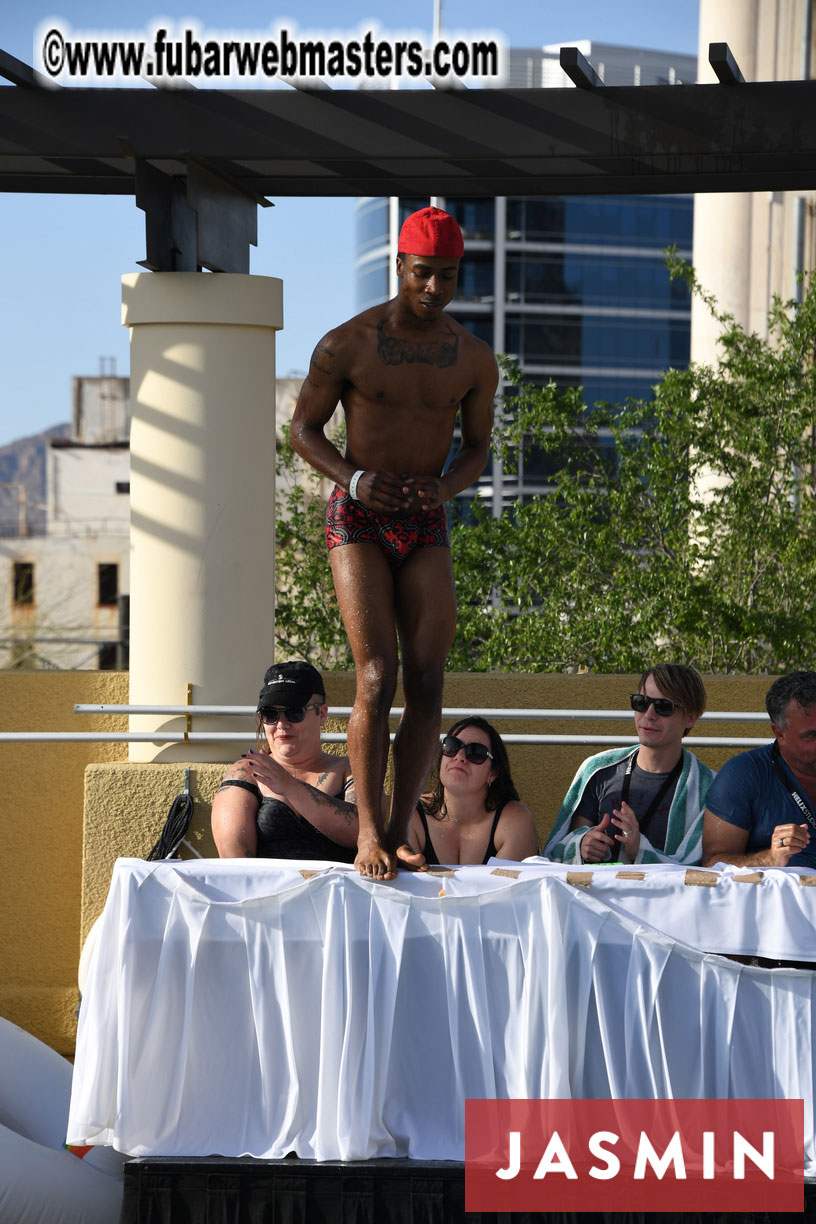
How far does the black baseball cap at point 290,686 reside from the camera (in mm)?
4801

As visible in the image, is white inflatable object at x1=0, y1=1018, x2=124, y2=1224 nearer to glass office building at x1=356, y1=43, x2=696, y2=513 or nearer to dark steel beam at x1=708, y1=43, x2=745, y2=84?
dark steel beam at x1=708, y1=43, x2=745, y2=84

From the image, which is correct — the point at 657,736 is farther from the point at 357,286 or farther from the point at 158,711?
the point at 357,286

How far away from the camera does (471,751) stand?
494cm

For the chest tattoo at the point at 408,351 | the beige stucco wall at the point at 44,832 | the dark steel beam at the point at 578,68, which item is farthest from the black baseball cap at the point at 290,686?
the dark steel beam at the point at 578,68

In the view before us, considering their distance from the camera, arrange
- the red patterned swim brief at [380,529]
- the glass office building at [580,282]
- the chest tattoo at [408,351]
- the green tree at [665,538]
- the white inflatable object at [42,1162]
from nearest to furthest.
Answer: the chest tattoo at [408,351]
the red patterned swim brief at [380,529]
the white inflatable object at [42,1162]
the green tree at [665,538]
the glass office building at [580,282]

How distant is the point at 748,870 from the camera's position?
3900 millimetres

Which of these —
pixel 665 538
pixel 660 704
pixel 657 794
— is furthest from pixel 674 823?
pixel 665 538

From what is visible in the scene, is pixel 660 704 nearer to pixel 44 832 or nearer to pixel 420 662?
pixel 420 662

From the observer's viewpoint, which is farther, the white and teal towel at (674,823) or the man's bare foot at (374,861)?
the white and teal towel at (674,823)

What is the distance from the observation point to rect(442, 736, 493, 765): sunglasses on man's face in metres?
4.94

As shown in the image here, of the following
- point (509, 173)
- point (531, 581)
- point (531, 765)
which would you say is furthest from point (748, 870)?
point (531, 581)

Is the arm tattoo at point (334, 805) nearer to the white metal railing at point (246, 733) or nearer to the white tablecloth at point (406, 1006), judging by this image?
the white tablecloth at point (406, 1006)

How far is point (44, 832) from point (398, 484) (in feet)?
11.5

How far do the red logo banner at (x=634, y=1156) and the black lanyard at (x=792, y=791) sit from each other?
108 centimetres
